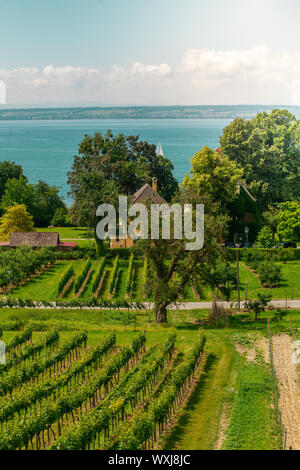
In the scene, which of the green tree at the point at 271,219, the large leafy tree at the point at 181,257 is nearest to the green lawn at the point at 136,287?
the large leafy tree at the point at 181,257

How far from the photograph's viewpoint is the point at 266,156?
195 feet

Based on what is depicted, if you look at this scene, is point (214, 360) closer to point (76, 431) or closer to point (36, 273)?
point (76, 431)

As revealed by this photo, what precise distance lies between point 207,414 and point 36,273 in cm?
2813

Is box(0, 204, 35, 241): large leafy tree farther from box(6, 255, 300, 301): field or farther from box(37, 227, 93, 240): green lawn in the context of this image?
box(6, 255, 300, 301): field

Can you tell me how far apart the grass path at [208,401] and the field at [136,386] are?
0.04 m

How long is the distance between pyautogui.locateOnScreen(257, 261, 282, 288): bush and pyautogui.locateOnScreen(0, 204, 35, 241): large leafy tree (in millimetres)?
25977

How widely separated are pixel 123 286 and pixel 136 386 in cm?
2161

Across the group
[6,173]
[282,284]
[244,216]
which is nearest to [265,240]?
[244,216]

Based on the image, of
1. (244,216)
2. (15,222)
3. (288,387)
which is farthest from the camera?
(15,222)

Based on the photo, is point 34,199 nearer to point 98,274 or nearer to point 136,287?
point 98,274

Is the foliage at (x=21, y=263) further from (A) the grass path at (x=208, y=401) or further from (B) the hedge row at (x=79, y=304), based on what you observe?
(A) the grass path at (x=208, y=401)

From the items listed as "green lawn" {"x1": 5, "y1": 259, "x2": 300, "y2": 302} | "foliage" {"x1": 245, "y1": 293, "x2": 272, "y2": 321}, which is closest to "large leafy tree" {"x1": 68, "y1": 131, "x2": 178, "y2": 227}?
"green lawn" {"x1": 5, "y1": 259, "x2": 300, "y2": 302}

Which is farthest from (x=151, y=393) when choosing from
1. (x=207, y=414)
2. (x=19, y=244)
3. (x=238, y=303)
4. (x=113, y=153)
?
(x=113, y=153)

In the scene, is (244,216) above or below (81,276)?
above
